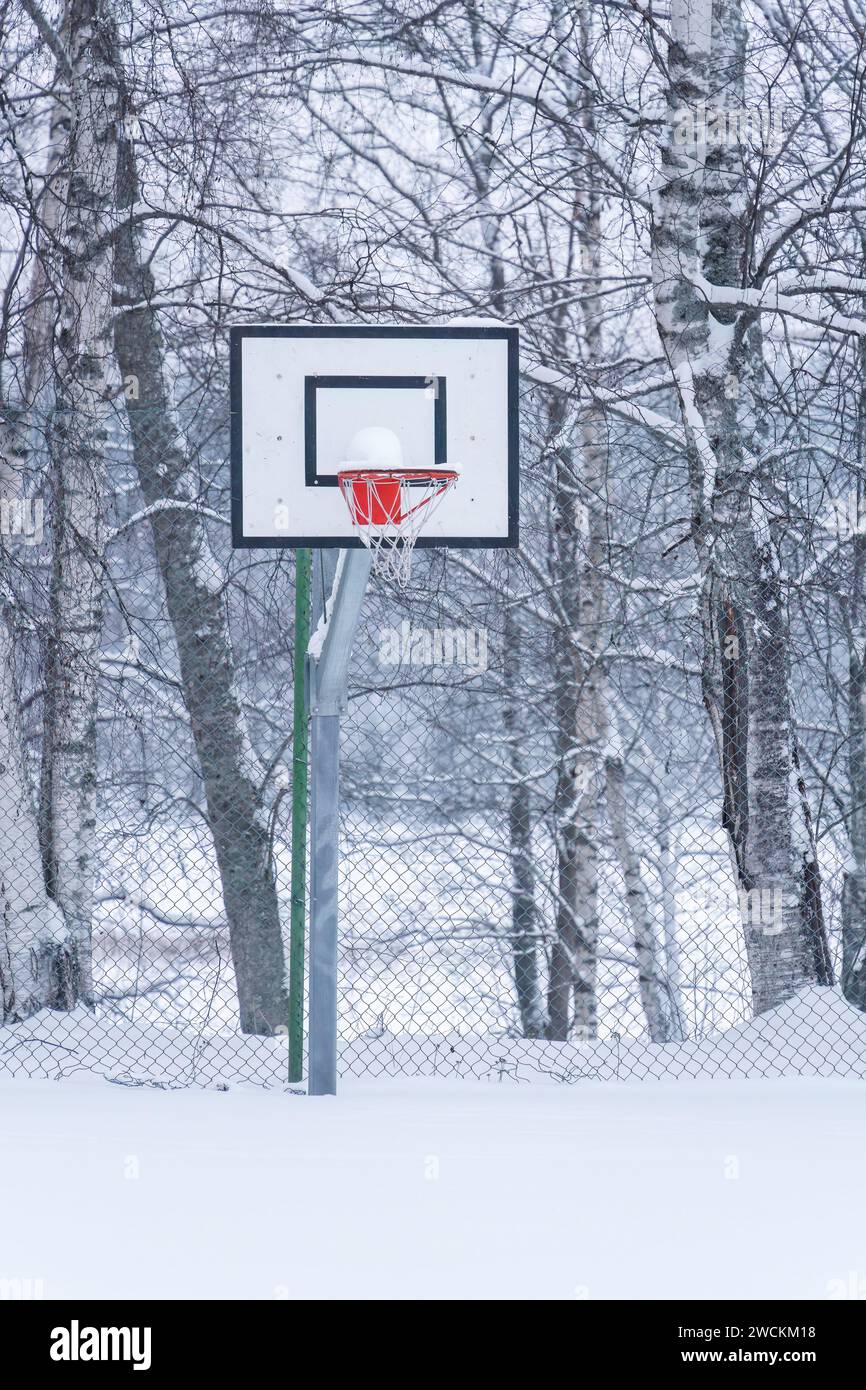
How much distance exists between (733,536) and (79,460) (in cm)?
303

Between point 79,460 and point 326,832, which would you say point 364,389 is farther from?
point 79,460

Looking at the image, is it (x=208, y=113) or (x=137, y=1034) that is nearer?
(x=137, y=1034)

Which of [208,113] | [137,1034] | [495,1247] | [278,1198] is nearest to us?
[495,1247]

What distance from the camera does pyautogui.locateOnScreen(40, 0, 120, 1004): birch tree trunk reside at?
237 inches

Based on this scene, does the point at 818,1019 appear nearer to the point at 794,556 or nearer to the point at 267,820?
the point at 794,556

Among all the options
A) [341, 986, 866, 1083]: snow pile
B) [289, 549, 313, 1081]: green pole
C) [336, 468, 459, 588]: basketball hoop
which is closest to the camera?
[336, 468, 459, 588]: basketball hoop

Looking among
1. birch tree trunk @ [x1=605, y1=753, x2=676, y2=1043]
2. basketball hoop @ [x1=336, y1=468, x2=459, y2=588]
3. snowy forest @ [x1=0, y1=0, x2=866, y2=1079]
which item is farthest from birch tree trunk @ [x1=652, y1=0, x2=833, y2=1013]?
birch tree trunk @ [x1=605, y1=753, x2=676, y2=1043]

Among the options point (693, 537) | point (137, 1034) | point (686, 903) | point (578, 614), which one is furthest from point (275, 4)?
point (686, 903)

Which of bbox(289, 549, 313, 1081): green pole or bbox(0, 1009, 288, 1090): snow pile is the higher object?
bbox(289, 549, 313, 1081): green pole

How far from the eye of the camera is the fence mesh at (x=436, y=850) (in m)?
5.55

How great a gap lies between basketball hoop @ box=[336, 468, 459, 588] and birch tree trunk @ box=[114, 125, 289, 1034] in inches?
121

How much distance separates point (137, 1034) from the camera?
19.4ft

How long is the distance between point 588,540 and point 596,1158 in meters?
5.80

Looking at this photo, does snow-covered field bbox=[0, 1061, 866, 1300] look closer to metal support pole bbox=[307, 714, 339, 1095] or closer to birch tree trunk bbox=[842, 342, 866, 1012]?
metal support pole bbox=[307, 714, 339, 1095]
